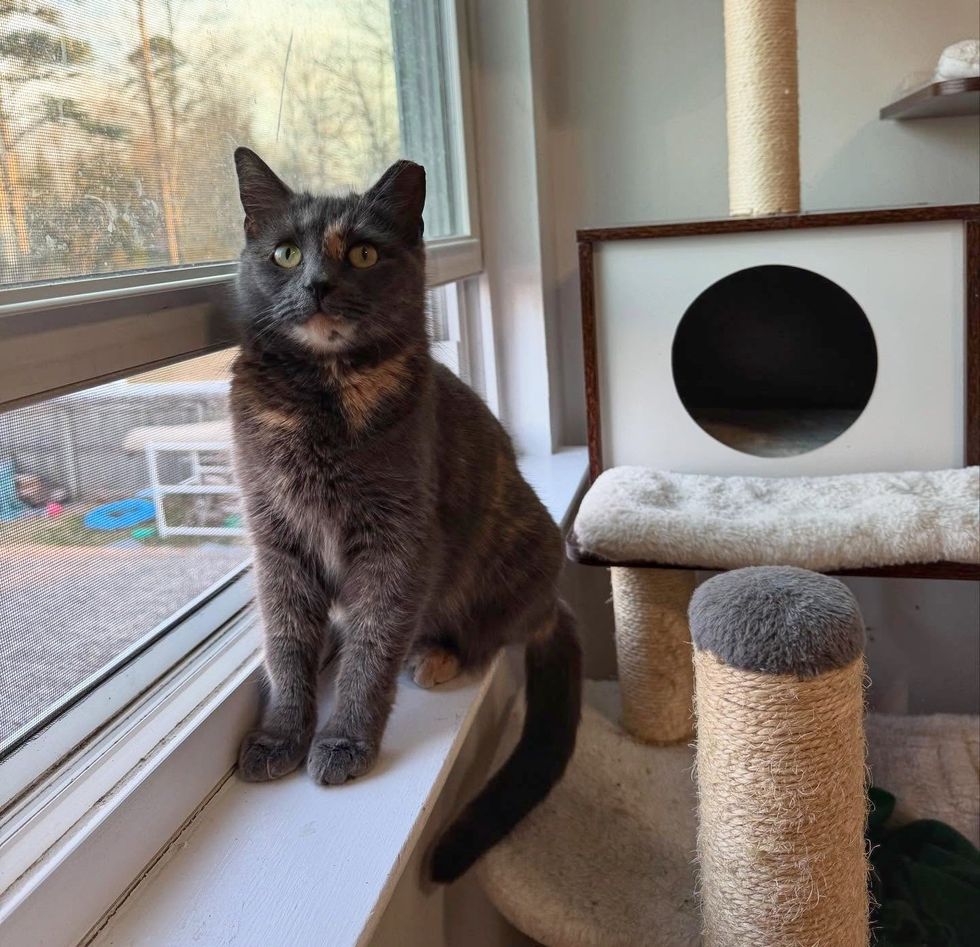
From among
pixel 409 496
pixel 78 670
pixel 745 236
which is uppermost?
pixel 745 236

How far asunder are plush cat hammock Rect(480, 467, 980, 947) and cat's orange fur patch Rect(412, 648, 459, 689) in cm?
23

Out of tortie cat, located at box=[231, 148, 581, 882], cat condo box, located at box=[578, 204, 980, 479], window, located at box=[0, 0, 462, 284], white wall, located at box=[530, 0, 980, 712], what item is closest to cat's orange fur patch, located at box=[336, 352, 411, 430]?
tortie cat, located at box=[231, 148, 581, 882]

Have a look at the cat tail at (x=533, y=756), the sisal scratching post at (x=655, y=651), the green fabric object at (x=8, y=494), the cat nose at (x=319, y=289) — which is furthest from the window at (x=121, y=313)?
the sisal scratching post at (x=655, y=651)

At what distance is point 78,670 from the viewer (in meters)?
0.81

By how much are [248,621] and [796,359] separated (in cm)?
138

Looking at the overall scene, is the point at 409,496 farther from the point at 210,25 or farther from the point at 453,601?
the point at 210,25

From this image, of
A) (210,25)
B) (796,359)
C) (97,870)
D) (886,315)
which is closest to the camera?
(97,870)

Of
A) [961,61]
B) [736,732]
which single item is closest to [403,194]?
[736,732]

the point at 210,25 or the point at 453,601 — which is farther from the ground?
the point at 210,25

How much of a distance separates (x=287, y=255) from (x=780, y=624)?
0.54m

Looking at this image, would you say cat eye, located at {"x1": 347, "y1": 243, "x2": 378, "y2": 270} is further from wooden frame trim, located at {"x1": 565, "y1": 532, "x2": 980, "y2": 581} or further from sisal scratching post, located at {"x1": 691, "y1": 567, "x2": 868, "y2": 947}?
wooden frame trim, located at {"x1": 565, "y1": 532, "x2": 980, "y2": 581}

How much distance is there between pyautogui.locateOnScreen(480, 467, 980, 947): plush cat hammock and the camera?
799mm

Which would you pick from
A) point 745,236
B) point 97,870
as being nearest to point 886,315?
point 745,236

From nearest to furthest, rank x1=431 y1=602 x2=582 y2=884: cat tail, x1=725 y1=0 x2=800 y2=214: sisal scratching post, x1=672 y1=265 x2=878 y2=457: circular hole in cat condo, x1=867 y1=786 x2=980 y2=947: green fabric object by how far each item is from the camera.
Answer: x1=431 y1=602 x2=582 y2=884: cat tail → x1=867 y1=786 x2=980 y2=947: green fabric object → x1=725 y1=0 x2=800 y2=214: sisal scratching post → x1=672 y1=265 x2=878 y2=457: circular hole in cat condo
